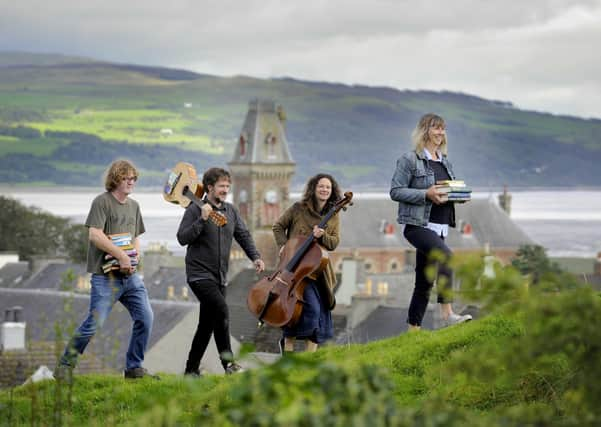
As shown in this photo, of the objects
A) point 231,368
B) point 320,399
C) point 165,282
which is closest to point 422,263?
point 231,368

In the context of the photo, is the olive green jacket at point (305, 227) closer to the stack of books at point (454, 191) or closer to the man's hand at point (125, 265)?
the stack of books at point (454, 191)

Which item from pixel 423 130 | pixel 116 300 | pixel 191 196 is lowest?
pixel 116 300

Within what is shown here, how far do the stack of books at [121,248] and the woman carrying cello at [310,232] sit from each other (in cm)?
155

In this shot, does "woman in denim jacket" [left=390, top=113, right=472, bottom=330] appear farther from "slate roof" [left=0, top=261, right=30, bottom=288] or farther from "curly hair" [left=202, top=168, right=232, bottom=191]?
"slate roof" [left=0, top=261, right=30, bottom=288]

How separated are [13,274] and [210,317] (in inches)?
3590

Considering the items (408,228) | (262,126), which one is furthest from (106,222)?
(262,126)

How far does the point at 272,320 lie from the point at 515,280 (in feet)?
20.5

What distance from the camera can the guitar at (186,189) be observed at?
35.7ft

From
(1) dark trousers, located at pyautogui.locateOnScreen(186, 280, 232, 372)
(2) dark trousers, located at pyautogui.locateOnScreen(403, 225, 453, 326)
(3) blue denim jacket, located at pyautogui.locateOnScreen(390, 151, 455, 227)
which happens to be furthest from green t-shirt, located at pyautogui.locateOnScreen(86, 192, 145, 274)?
(2) dark trousers, located at pyautogui.locateOnScreen(403, 225, 453, 326)

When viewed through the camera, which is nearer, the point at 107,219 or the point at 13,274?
the point at 107,219

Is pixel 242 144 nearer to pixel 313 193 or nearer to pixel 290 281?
pixel 313 193

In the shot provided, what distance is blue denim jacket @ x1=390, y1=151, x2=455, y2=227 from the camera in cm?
1127

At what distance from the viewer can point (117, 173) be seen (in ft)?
34.3

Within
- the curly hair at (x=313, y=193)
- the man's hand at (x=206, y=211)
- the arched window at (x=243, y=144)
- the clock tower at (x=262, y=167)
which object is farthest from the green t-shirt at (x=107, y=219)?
the arched window at (x=243, y=144)
